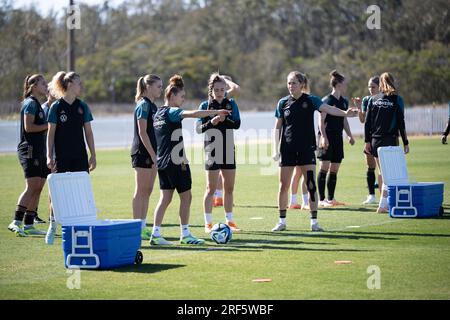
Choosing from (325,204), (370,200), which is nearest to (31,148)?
(325,204)

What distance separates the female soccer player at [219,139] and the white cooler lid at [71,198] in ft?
8.28

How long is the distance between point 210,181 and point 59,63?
61.4m

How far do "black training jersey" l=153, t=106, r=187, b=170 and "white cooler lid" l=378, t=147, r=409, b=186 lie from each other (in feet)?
14.1

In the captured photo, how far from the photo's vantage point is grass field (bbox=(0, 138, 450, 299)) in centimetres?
923

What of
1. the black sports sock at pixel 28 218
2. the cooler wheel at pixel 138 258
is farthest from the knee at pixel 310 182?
the black sports sock at pixel 28 218

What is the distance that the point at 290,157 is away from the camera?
1379 cm

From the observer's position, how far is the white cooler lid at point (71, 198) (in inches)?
434

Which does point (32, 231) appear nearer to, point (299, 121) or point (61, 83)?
point (61, 83)

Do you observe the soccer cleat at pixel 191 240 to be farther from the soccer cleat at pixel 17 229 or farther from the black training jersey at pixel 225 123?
the soccer cleat at pixel 17 229

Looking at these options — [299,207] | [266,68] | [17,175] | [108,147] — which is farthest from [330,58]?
[299,207]

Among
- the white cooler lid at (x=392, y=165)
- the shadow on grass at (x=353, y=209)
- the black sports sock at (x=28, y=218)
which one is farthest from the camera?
the shadow on grass at (x=353, y=209)

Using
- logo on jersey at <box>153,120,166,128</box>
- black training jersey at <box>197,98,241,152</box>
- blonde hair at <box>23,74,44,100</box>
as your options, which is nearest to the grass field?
black training jersey at <box>197,98,241,152</box>

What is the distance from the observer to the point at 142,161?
511 inches

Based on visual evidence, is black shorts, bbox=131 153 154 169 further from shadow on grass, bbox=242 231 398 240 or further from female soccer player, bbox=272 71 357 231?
female soccer player, bbox=272 71 357 231
